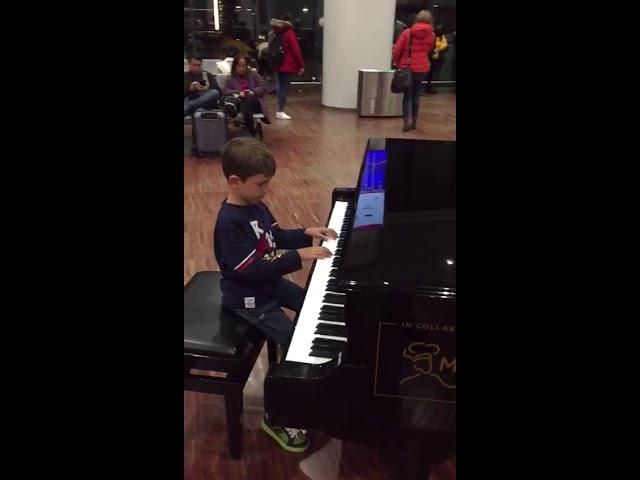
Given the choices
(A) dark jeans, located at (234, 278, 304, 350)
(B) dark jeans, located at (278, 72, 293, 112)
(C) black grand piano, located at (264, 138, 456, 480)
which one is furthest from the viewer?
(B) dark jeans, located at (278, 72, 293, 112)

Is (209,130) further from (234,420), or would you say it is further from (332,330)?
(332,330)

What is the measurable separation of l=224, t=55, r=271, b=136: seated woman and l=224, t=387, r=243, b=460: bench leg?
189 inches

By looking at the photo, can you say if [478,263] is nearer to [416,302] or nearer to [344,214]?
[416,302]

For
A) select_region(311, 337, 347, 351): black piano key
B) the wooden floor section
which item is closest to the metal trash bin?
the wooden floor section

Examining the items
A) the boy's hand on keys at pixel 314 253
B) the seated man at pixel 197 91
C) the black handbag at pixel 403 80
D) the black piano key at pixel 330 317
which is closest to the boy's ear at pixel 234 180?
the boy's hand on keys at pixel 314 253

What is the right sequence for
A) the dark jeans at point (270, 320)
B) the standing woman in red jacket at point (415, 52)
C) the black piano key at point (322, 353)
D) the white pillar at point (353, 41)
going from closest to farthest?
the black piano key at point (322, 353), the dark jeans at point (270, 320), the standing woman in red jacket at point (415, 52), the white pillar at point (353, 41)

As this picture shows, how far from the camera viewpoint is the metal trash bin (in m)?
8.21

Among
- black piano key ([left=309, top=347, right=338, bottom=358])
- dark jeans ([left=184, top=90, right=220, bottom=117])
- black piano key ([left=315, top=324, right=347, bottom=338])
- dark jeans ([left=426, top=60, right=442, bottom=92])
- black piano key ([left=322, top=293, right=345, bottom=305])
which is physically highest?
dark jeans ([left=426, top=60, right=442, bottom=92])

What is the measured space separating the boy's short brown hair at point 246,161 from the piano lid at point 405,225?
31 centimetres

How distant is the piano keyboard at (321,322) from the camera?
1.40 metres

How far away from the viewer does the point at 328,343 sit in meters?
1.43

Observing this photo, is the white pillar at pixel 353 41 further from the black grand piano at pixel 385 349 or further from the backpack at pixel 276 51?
the black grand piano at pixel 385 349

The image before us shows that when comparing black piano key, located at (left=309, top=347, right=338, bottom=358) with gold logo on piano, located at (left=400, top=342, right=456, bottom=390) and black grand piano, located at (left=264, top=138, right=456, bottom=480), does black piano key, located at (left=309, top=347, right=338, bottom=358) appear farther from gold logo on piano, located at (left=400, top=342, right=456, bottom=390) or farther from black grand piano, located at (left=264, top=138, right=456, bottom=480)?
gold logo on piano, located at (left=400, top=342, right=456, bottom=390)
